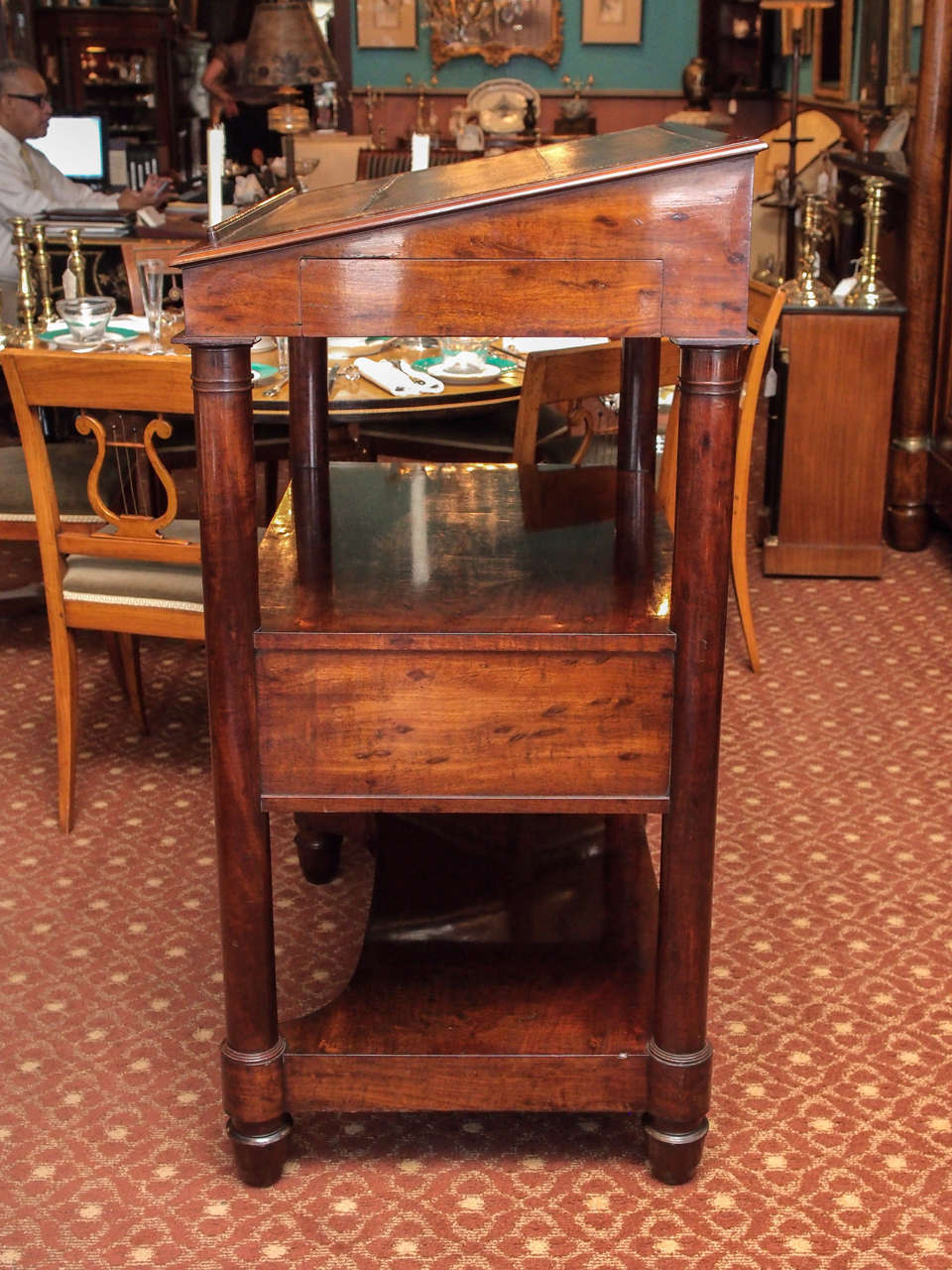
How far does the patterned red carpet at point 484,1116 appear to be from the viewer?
2074 millimetres

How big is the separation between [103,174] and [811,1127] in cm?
981

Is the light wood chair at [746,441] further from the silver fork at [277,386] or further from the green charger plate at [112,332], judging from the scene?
the green charger plate at [112,332]

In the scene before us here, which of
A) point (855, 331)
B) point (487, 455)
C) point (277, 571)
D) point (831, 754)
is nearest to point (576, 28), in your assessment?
point (855, 331)

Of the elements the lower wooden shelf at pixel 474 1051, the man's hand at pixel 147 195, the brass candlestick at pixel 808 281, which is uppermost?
the man's hand at pixel 147 195

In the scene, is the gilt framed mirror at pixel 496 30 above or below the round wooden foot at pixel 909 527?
above

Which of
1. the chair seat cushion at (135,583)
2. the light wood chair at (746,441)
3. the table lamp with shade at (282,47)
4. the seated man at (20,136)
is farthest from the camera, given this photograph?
the seated man at (20,136)

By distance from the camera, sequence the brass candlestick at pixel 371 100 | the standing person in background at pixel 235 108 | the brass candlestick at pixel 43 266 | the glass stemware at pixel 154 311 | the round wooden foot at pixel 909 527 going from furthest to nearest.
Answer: the brass candlestick at pixel 371 100 < the standing person in background at pixel 235 108 < the round wooden foot at pixel 909 527 < the brass candlestick at pixel 43 266 < the glass stemware at pixel 154 311

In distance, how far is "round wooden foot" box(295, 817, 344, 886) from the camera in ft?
9.97

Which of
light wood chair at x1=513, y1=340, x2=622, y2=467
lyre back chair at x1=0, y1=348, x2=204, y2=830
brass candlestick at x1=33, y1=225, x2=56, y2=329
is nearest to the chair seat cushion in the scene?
lyre back chair at x1=0, y1=348, x2=204, y2=830

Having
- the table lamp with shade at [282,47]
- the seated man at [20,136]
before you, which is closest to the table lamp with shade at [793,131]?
the table lamp with shade at [282,47]

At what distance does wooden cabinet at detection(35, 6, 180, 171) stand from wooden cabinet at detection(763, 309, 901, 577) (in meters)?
8.77

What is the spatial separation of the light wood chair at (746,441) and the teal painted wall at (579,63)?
985 centimetres

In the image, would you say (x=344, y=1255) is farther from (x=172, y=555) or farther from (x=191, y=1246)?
(x=172, y=555)

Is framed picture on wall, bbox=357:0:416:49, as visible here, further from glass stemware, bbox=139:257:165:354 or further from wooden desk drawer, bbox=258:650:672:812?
wooden desk drawer, bbox=258:650:672:812
